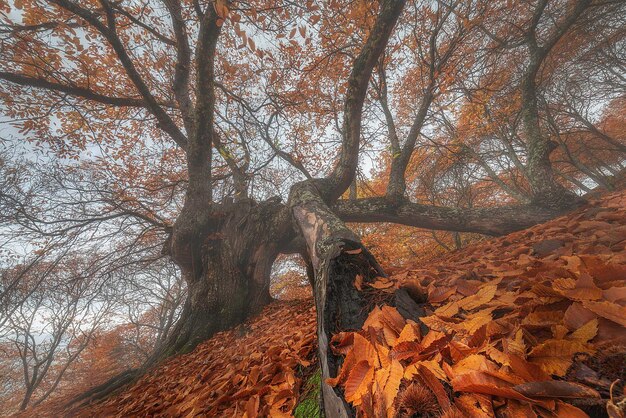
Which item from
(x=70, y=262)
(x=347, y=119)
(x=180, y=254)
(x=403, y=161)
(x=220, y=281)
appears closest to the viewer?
(x=347, y=119)

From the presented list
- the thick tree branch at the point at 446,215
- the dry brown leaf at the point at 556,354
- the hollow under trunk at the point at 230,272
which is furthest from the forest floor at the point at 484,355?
the thick tree branch at the point at 446,215

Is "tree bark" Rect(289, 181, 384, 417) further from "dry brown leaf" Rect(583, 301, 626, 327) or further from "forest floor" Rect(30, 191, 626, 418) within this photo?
"dry brown leaf" Rect(583, 301, 626, 327)

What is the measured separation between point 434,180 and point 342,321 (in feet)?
22.9

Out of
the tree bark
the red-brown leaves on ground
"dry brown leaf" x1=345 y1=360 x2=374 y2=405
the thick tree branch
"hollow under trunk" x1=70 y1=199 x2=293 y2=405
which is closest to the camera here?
the red-brown leaves on ground

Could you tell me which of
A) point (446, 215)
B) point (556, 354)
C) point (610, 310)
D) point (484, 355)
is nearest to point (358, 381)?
point (484, 355)

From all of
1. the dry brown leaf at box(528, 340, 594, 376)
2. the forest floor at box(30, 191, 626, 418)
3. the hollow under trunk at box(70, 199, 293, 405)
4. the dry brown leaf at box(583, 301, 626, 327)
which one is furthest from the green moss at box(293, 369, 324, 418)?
the hollow under trunk at box(70, 199, 293, 405)

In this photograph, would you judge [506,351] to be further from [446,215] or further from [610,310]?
[446,215]

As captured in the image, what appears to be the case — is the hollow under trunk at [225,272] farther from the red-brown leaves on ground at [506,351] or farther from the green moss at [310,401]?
→ the red-brown leaves on ground at [506,351]

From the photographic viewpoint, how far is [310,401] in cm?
122

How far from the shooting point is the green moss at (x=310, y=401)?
3.75ft

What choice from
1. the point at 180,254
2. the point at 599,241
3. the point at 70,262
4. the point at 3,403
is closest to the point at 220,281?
the point at 180,254

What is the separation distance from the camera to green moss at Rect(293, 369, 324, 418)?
3.75ft

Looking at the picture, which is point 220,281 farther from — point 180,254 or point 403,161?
point 403,161

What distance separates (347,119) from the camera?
3621 mm
